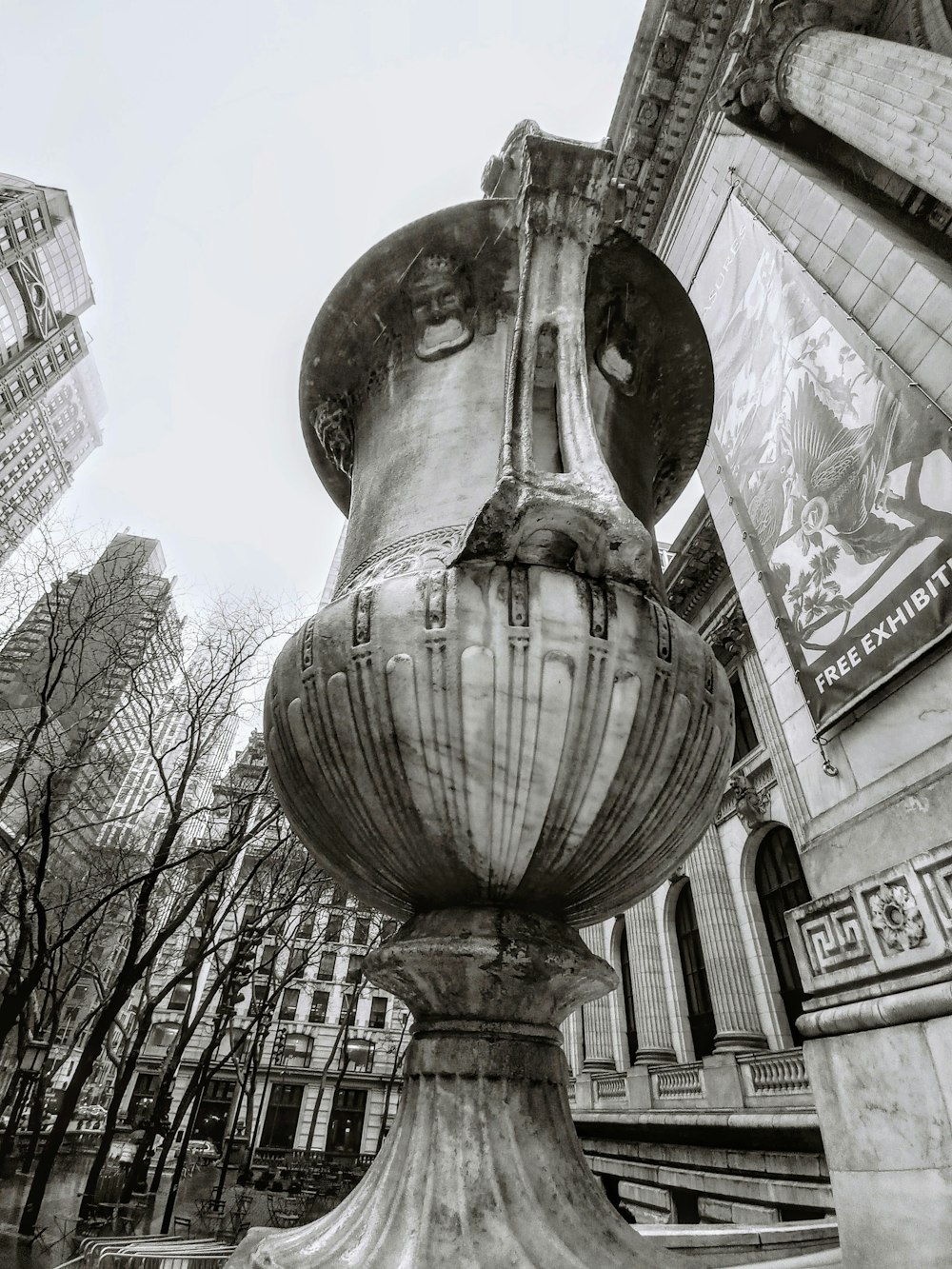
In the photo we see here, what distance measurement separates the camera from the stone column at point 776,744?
9219 millimetres

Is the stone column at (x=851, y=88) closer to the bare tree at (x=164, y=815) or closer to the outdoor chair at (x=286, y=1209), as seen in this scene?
the bare tree at (x=164, y=815)

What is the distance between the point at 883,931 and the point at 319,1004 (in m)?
41.6

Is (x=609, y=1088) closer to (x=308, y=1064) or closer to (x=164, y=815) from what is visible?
(x=164, y=815)

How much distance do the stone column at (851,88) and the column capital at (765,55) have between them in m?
0.01

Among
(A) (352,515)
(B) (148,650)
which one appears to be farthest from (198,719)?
(A) (352,515)

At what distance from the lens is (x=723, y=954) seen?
44.0 feet

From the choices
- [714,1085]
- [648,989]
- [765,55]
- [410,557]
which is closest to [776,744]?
[714,1085]

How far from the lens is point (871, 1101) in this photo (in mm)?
1785

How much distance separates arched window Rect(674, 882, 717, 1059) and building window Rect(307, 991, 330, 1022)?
27983 mm

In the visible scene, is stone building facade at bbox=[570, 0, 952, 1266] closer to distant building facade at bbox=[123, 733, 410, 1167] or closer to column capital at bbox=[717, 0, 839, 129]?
column capital at bbox=[717, 0, 839, 129]

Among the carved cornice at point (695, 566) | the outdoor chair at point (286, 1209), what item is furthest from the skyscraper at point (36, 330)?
the carved cornice at point (695, 566)

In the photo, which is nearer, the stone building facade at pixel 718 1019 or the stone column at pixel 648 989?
the stone building facade at pixel 718 1019

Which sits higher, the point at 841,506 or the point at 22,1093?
the point at 841,506

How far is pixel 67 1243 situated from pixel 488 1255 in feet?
39.2
